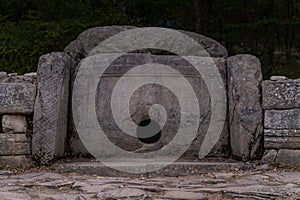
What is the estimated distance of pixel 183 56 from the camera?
21.6 feet

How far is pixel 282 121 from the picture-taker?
20.0 ft

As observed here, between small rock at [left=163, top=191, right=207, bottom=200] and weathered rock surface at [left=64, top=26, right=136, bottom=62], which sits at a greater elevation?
weathered rock surface at [left=64, top=26, right=136, bottom=62]

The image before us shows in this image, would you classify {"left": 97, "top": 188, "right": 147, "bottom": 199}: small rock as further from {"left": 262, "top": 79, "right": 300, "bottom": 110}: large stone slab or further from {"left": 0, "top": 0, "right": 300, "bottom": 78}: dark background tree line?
Result: {"left": 0, "top": 0, "right": 300, "bottom": 78}: dark background tree line

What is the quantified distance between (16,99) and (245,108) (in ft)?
8.77

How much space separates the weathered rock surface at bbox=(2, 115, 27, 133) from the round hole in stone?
1.38 meters

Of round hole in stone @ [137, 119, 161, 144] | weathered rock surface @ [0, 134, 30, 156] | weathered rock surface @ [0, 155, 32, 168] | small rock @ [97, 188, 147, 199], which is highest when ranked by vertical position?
round hole in stone @ [137, 119, 161, 144]

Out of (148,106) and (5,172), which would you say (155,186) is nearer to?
(148,106)

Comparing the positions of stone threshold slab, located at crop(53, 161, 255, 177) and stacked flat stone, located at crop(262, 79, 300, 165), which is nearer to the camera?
stone threshold slab, located at crop(53, 161, 255, 177)

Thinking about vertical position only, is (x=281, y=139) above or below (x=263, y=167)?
above

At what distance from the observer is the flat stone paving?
442 centimetres

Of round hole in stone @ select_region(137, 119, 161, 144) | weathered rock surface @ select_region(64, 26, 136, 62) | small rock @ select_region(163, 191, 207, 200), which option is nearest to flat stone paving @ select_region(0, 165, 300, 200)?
small rock @ select_region(163, 191, 207, 200)

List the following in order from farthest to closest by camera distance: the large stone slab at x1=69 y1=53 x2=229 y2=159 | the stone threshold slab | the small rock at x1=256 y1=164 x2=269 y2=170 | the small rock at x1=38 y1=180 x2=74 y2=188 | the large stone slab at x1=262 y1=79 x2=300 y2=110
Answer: the large stone slab at x1=69 y1=53 x2=229 y2=159, the large stone slab at x1=262 y1=79 x2=300 y2=110, the small rock at x1=256 y1=164 x2=269 y2=170, the stone threshold slab, the small rock at x1=38 y1=180 x2=74 y2=188

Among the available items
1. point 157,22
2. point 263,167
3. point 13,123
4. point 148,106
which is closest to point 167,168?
point 148,106

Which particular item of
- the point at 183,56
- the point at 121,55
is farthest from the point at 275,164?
the point at 121,55
